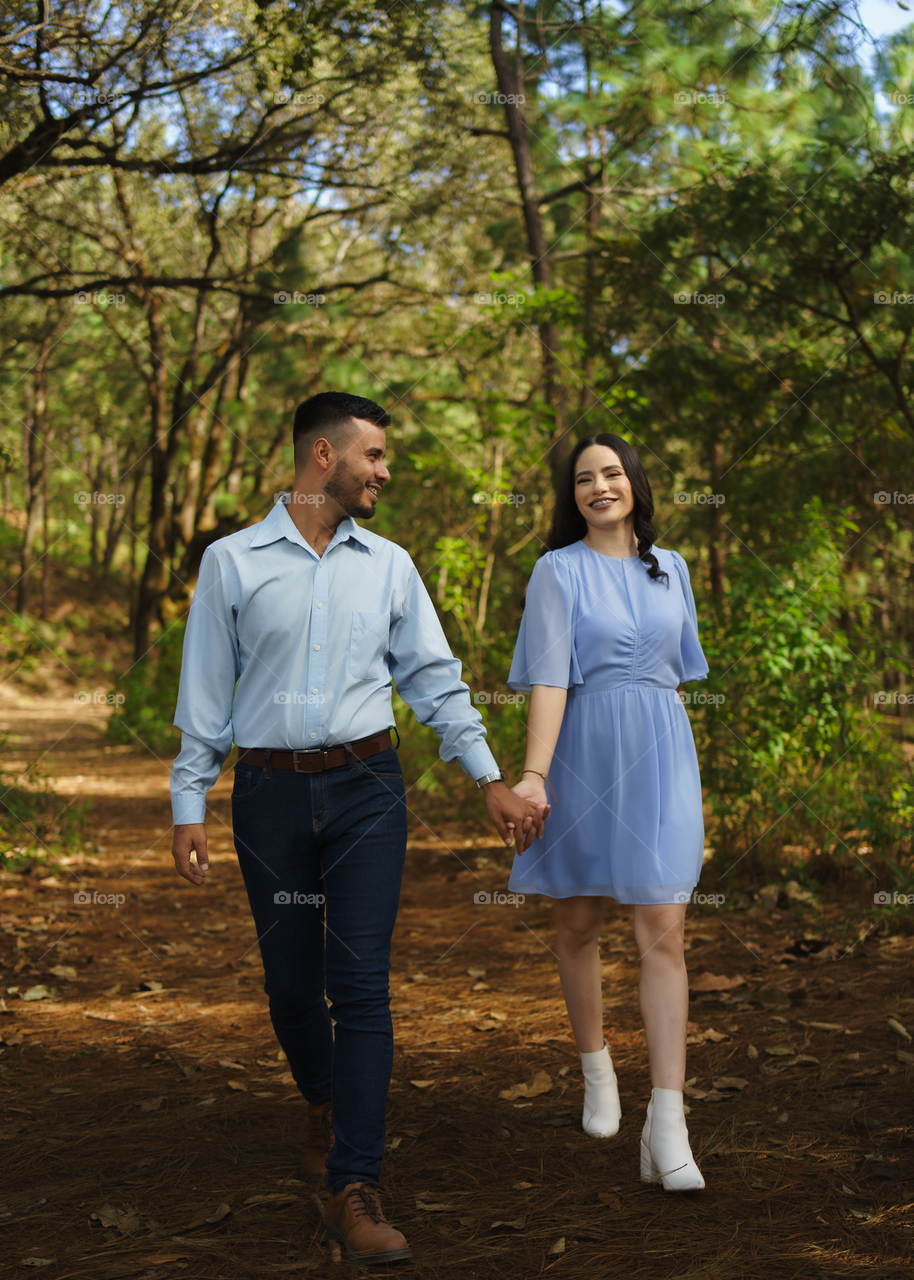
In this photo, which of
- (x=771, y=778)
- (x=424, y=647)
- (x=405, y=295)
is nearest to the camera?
(x=424, y=647)

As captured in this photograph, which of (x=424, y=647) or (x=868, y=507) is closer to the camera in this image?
(x=424, y=647)

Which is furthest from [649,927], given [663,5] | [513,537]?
[513,537]

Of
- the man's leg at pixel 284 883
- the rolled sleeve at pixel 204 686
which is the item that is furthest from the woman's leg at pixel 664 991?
the rolled sleeve at pixel 204 686

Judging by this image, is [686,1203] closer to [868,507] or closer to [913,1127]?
[913,1127]

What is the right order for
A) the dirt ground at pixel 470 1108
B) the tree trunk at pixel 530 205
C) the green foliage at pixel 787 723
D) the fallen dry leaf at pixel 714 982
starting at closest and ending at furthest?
the dirt ground at pixel 470 1108 → the fallen dry leaf at pixel 714 982 → the green foliage at pixel 787 723 → the tree trunk at pixel 530 205

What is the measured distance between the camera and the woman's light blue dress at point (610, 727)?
2.74m

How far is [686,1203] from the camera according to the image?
8.18 feet

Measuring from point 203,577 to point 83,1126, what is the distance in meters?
1.64

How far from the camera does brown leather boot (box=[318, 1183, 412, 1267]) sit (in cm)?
222

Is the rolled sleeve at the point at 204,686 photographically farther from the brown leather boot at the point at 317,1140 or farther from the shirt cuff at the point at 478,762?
the brown leather boot at the point at 317,1140

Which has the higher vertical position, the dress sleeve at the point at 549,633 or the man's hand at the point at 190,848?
the dress sleeve at the point at 549,633

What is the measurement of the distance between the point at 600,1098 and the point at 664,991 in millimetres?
508

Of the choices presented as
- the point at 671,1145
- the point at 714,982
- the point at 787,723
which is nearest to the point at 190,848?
the point at 671,1145

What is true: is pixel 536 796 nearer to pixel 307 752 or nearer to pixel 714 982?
pixel 307 752
